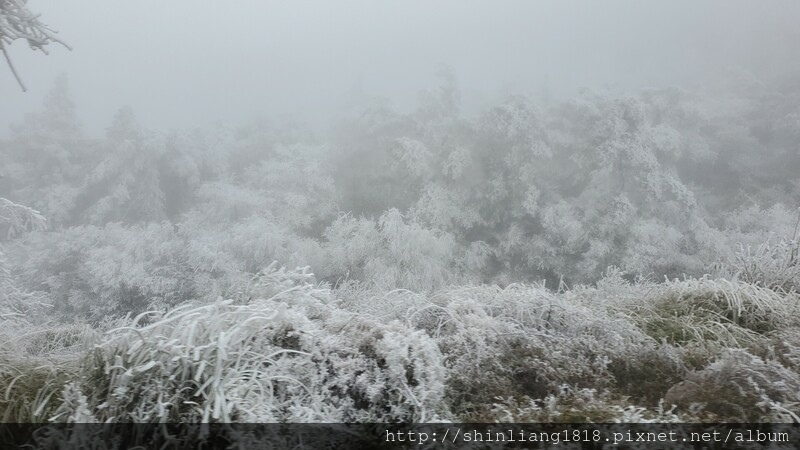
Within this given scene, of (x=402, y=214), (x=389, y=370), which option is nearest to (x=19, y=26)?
(x=389, y=370)

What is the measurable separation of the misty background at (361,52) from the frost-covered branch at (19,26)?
13.8m

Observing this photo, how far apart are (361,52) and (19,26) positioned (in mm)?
19215

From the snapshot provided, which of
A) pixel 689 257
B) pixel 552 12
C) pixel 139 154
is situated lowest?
pixel 689 257

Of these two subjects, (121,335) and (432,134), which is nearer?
(121,335)

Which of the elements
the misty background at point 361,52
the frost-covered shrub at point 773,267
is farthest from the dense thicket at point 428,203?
the misty background at point 361,52

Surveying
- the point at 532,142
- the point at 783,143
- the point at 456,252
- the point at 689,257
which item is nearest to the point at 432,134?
the point at 532,142

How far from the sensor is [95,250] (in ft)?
40.2

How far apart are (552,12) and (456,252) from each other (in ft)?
47.8

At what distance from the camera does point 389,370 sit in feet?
7.02

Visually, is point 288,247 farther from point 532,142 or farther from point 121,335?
point 121,335

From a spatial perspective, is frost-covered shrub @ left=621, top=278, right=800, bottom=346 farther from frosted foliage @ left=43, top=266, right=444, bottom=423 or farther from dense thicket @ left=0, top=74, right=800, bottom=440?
frosted foliage @ left=43, top=266, right=444, bottom=423

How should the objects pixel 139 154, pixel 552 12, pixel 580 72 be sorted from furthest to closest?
1. pixel 552 12
2. pixel 580 72
3. pixel 139 154

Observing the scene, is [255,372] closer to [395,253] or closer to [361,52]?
[395,253]

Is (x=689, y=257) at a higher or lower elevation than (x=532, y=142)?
lower
